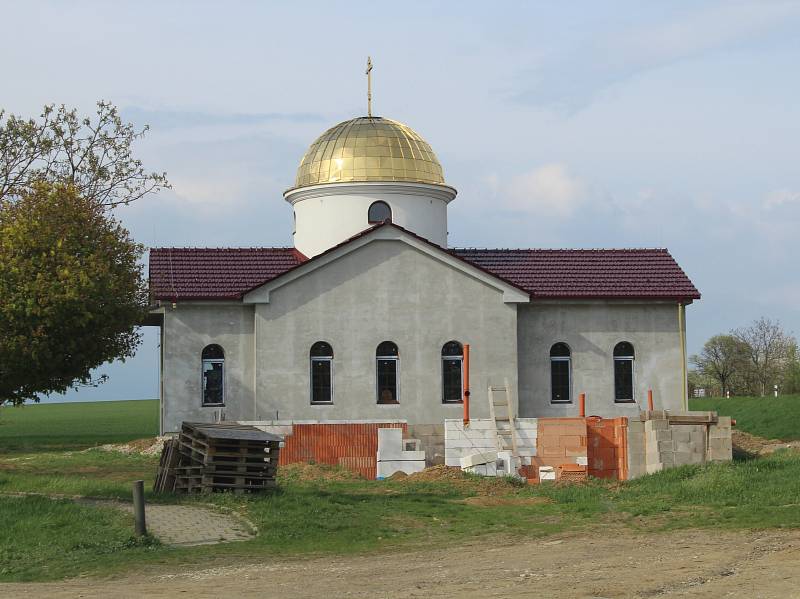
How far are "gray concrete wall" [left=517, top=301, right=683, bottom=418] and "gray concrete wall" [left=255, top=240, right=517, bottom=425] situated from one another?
1.62m

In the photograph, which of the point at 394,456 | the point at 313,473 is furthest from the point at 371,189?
the point at 313,473

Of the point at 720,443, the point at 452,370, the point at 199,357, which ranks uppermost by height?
the point at 199,357

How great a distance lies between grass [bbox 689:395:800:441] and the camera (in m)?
43.0

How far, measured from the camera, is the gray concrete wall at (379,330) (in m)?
35.8

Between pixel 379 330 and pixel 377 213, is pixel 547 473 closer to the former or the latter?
pixel 379 330

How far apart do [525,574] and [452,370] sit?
20594 millimetres

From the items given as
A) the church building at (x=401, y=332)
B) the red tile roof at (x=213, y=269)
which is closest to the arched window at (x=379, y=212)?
the church building at (x=401, y=332)

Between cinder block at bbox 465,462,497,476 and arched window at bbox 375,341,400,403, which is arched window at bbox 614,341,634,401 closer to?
arched window at bbox 375,341,400,403

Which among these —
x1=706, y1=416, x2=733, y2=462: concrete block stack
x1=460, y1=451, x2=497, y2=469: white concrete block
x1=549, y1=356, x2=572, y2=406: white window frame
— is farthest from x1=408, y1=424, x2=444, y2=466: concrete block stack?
x1=706, y1=416, x2=733, y2=462: concrete block stack

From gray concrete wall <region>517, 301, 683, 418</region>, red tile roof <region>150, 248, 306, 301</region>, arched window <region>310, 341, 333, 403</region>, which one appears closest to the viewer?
arched window <region>310, 341, 333, 403</region>

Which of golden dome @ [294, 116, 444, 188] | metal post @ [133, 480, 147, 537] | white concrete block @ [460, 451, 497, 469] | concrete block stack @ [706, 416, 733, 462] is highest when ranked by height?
golden dome @ [294, 116, 444, 188]

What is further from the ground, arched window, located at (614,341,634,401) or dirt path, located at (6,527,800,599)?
arched window, located at (614,341,634,401)

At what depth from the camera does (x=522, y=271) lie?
3909 cm

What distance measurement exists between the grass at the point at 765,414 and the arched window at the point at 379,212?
14656 millimetres
